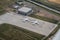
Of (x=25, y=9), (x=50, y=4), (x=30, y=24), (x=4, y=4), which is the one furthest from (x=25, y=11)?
(x=50, y=4)

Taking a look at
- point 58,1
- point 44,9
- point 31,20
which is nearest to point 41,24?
point 31,20

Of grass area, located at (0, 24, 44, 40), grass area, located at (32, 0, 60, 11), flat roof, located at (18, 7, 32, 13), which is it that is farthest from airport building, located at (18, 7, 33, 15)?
grass area, located at (0, 24, 44, 40)

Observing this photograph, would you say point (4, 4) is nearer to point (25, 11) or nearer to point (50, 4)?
point (25, 11)

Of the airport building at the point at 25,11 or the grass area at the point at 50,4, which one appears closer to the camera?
the airport building at the point at 25,11

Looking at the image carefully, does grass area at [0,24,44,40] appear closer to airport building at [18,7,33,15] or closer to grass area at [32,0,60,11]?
airport building at [18,7,33,15]

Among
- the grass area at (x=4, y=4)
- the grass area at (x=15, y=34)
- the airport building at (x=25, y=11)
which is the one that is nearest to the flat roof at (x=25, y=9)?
the airport building at (x=25, y=11)

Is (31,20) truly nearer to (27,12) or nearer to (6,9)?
(27,12)

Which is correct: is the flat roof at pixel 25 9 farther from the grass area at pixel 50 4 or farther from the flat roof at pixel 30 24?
the grass area at pixel 50 4

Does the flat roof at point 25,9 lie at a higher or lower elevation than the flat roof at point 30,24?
higher
